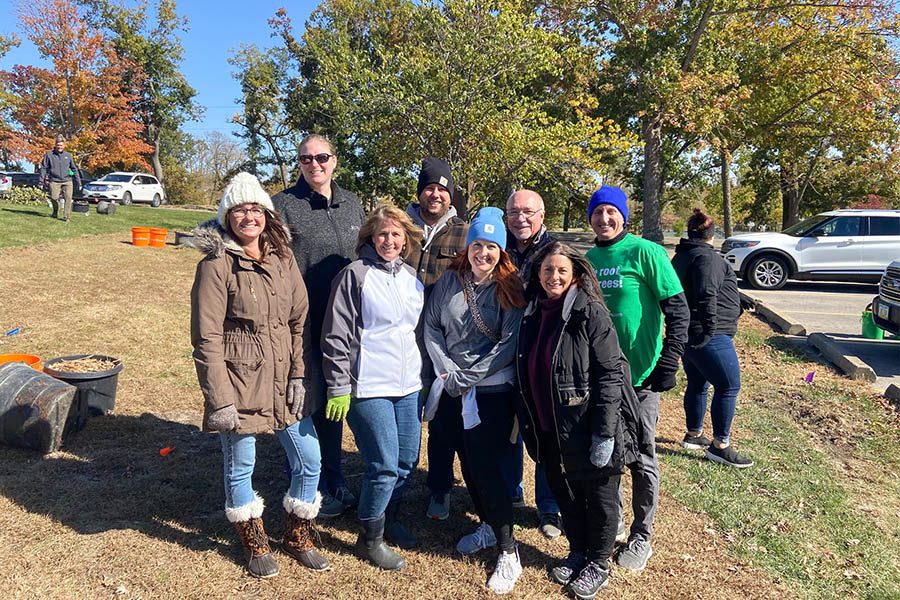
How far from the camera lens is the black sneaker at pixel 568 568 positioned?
2922 millimetres

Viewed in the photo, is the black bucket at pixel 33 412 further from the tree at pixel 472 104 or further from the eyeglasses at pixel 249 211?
the tree at pixel 472 104

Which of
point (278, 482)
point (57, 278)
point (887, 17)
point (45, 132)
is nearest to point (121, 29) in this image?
point (45, 132)

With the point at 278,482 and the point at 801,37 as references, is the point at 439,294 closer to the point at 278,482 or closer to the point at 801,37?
the point at 278,482

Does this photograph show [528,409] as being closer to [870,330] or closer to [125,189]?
[870,330]

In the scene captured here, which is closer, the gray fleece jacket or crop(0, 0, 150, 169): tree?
the gray fleece jacket

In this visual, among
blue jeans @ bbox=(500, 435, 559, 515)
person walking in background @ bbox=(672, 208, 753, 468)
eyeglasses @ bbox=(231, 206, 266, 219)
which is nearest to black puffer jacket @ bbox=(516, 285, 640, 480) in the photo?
blue jeans @ bbox=(500, 435, 559, 515)

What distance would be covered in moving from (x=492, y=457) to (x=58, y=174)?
16.5 meters

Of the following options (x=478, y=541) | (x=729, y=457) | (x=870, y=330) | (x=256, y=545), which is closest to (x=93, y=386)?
(x=256, y=545)

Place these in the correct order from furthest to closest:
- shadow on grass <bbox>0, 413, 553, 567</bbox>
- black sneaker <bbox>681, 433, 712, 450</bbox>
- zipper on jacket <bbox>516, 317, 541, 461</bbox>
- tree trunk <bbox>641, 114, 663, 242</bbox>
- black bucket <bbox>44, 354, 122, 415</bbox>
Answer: tree trunk <bbox>641, 114, 663, 242</bbox> < black sneaker <bbox>681, 433, 712, 450</bbox> < black bucket <bbox>44, 354, 122, 415</bbox> < shadow on grass <bbox>0, 413, 553, 567</bbox> < zipper on jacket <bbox>516, 317, 541, 461</bbox>

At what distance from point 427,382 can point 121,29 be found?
39.5m

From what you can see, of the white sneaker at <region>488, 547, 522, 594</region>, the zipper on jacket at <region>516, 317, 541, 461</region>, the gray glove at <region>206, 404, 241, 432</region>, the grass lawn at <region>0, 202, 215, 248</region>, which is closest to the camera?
the gray glove at <region>206, 404, 241, 432</region>

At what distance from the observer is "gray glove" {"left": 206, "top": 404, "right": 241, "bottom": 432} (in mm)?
2523

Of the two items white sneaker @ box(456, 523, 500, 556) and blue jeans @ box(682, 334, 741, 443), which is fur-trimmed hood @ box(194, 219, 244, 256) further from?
blue jeans @ box(682, 334, 741, 443)

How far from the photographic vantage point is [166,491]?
12.1ft
